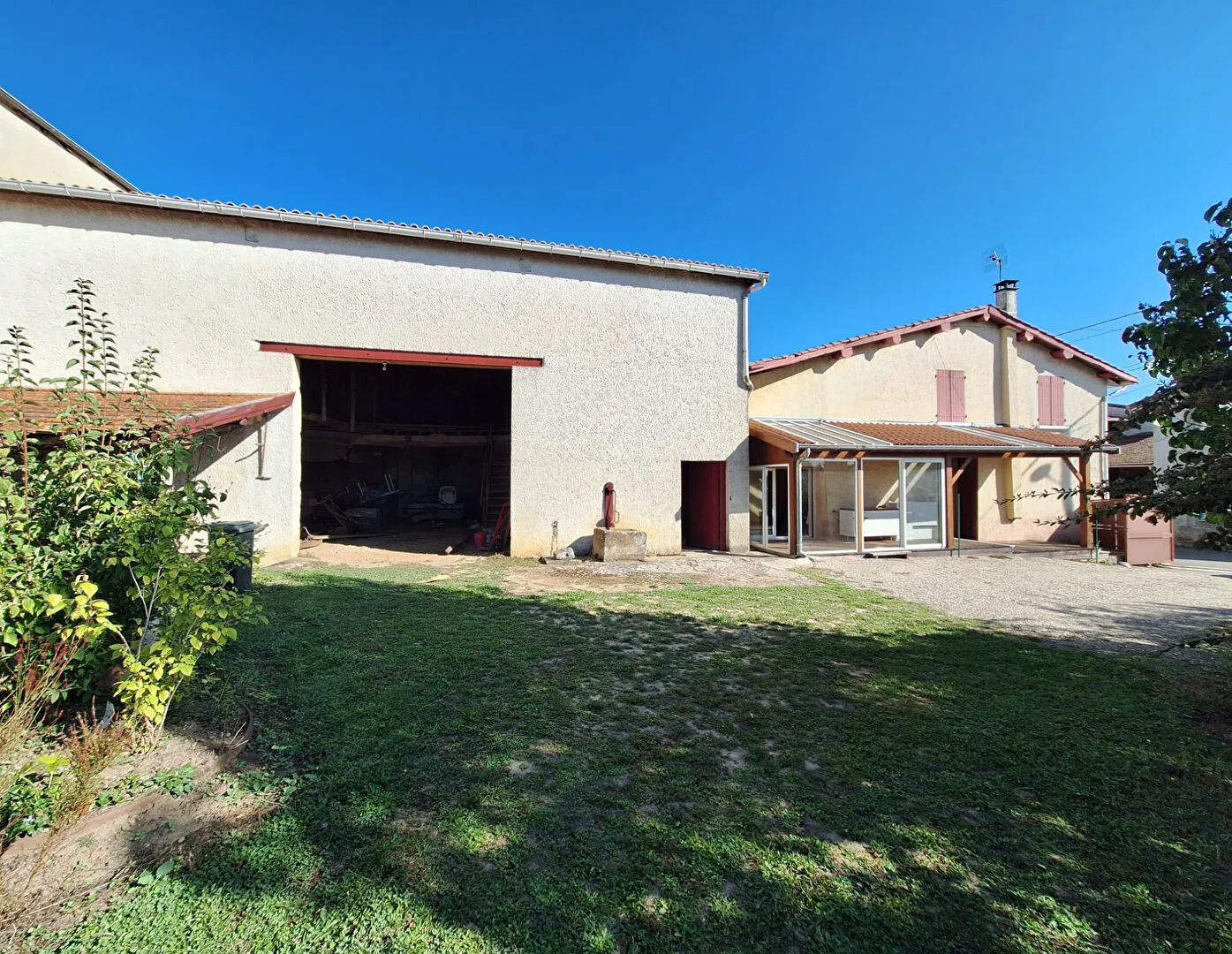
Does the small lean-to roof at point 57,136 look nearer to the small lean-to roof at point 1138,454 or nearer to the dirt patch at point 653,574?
the dirt patch at point 653,574

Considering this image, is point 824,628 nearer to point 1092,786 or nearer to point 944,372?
point 1092,786

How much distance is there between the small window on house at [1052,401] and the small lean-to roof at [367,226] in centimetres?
1056

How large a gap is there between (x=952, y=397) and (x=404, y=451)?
1762 centimetres

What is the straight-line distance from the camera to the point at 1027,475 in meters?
15.4

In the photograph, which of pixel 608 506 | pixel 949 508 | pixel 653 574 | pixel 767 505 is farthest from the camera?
pixel 767 505

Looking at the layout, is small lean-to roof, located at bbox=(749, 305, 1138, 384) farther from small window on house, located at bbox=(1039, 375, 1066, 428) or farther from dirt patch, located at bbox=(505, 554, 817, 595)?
dirt patch, located at bbox=(505, 554, 817, 595)

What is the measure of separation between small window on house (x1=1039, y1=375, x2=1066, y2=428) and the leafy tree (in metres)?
15.2

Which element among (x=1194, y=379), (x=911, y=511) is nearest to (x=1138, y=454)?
(x=911, y=511)

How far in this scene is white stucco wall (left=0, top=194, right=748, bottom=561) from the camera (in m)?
9.22

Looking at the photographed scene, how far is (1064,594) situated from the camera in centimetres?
880

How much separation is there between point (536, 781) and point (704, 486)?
1086cm

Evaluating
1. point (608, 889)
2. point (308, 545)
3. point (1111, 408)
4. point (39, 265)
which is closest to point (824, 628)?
point (608, 889)

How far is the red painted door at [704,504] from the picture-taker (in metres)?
12.5

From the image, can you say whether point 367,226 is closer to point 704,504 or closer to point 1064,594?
point 704,504
